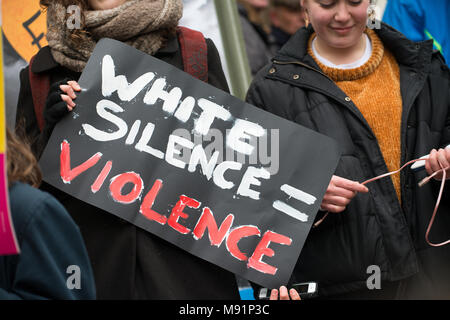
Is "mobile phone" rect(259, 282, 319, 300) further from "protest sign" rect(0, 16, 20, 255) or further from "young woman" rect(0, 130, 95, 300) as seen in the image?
"protest sign" rect(0, 16, 20, 255)

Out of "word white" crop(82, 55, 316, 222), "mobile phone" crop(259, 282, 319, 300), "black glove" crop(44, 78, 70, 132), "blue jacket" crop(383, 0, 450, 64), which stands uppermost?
"black glove" crop(44, 78, 70, 132)

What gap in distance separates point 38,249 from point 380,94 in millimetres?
1403

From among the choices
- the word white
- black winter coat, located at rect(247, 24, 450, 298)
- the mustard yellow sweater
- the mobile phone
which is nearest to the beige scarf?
the word white

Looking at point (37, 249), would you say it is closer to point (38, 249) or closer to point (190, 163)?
point (38, 249)

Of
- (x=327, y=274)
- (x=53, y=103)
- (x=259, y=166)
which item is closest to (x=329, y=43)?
(x=259, y=166)

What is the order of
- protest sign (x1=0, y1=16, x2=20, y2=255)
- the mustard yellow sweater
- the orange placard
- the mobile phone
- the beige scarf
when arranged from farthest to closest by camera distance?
the orange placard → the mustard yellow sweater → the beige scarf → the mobile phone → protest sign (x1=0, y1=16, x2=20, y2=255)

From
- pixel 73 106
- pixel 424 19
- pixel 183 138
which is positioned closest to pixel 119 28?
pixel 73 106

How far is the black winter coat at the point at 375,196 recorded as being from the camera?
2.47 m

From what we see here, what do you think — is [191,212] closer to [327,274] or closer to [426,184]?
[327,274]

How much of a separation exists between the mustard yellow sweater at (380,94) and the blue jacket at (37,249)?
1232mm

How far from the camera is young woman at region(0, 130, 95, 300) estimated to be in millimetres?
1702

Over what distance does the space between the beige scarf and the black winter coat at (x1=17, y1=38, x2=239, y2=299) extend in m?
0.31

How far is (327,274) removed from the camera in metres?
2.49

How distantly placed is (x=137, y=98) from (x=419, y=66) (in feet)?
3.39
